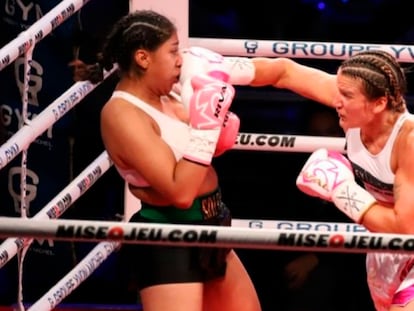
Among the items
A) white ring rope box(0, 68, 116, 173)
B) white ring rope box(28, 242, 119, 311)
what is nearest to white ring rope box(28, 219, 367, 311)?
white ring rope box(28, 242, 119, 311)

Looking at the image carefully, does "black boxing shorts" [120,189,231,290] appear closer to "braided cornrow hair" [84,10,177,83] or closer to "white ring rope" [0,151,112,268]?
"braided cornrow hair" [84,10,177,83]

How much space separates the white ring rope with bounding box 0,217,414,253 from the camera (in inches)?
78.4

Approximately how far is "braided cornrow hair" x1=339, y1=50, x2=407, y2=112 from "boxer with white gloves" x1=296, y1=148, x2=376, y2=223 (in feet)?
0.60

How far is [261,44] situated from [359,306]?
100 cm

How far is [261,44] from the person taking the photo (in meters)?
3.23

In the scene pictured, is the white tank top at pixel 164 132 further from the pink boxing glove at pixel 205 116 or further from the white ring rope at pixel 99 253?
the white ring rope at pixel 99 253

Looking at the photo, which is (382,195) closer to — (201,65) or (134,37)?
(201,65)

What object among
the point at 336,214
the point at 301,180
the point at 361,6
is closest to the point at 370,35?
the point at 361,6

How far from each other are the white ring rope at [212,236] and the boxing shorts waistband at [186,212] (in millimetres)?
538

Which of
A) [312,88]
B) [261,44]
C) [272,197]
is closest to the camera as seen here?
[312,88]

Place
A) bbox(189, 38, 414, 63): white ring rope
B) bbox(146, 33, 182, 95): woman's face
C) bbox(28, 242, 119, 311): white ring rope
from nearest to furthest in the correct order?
bbox(146, 33, 182, 95): woman's face < bbox(28, 242, 119, 311): white ring rope < bbox(189, 38, 414, 63): white ring rope

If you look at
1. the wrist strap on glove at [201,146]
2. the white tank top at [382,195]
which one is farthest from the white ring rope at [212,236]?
the white tank top at [382,195]

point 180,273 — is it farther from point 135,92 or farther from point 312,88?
point 312,88

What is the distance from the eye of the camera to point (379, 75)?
259cm
